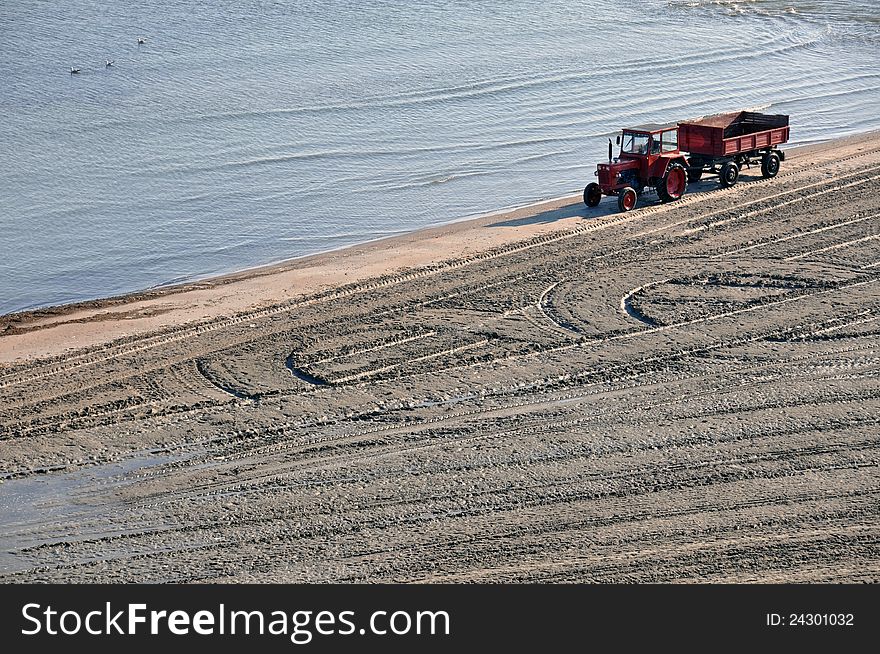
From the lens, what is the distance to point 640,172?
23078 millimetres

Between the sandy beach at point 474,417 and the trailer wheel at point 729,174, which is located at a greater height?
the trailer wheel at point 729,174

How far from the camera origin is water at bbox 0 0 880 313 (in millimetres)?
24500

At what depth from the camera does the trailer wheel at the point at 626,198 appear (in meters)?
22.6

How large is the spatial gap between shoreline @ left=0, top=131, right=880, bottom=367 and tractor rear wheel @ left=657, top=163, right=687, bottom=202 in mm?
314

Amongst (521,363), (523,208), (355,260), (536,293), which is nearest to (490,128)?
(523,208)

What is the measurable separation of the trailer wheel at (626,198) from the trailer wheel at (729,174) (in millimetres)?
2292

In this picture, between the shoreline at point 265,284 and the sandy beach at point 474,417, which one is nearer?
the sandy beach at point 474,417

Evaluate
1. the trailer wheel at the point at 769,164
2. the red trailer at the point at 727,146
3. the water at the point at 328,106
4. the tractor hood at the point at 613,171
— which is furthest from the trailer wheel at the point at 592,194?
the trailer wheel at the point at 769,164

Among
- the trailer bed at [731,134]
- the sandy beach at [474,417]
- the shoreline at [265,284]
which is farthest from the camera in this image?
the trailer bed at [731,134]

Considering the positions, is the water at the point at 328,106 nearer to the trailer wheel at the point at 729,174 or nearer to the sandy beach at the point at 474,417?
the sandy beach at the point at 474,417

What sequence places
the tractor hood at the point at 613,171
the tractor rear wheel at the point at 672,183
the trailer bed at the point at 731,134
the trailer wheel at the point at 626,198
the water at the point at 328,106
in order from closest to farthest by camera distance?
the trailer wheel at the point at 626,198
the tractor hood at the point at 613,171
the tractor rear wheel at the point at 672,183
the trailer bed at the point at 731,134
the water at the point at 328,106

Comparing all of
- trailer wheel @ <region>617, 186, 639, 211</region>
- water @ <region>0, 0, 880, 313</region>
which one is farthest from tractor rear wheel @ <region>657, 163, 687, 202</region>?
water @ <region>0, 0, 880, 313</region>

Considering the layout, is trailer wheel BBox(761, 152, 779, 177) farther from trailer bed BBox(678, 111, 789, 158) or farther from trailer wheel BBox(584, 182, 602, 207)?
trailer wheel BBox(584, 182, 602, 207)

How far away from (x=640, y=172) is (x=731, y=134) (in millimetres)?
3469
